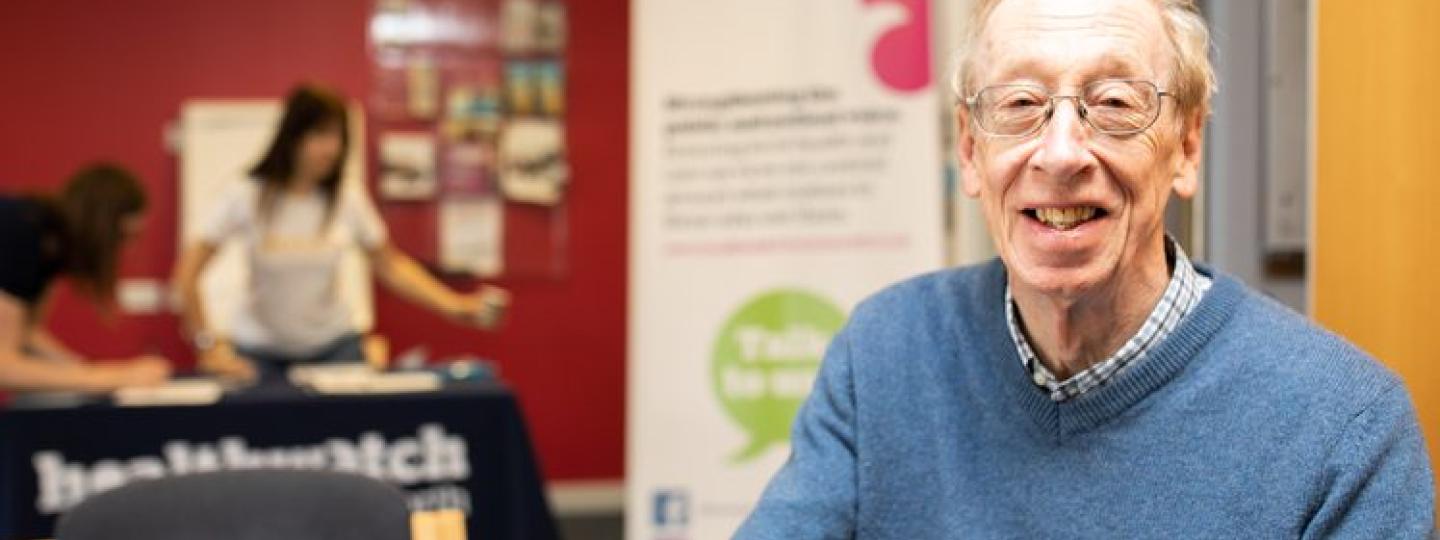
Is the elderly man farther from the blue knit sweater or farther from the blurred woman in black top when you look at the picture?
the blurred woman in black top

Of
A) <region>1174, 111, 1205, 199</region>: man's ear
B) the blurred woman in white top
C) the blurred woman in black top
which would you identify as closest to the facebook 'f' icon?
the blurred woman in white top

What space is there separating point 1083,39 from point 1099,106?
0.06 m

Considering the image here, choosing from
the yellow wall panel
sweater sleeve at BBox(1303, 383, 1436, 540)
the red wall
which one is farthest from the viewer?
the red wall

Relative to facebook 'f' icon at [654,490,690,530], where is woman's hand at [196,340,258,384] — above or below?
above

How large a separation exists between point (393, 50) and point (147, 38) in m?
0.94

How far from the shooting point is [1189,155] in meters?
1.52

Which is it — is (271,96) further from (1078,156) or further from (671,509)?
(1078,156)

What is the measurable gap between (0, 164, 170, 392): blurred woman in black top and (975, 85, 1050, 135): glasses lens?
295cm

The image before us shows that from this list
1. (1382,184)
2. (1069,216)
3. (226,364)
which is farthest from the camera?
(226,364)

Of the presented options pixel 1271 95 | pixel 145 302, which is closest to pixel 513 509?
pixel 1271 95

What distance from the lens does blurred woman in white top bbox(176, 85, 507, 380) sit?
457 centimetres

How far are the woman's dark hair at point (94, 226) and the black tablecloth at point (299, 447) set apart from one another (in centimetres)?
40

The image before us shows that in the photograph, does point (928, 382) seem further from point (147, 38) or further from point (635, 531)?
point (147, 38)

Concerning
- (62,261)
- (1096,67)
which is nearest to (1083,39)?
(1096,67)
